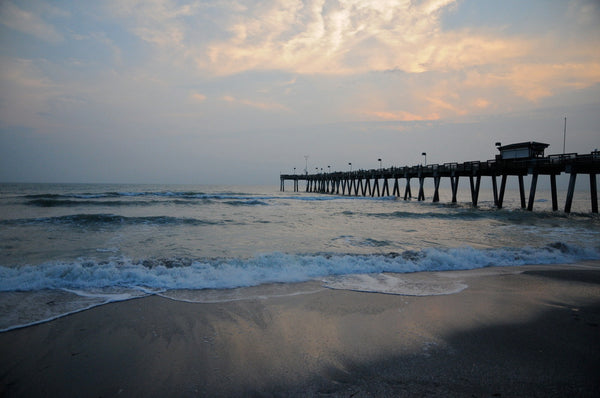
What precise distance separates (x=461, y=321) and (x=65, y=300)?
6.34 meters

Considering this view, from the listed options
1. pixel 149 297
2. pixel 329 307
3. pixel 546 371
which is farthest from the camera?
pixel 149 297

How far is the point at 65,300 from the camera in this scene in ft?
16.3

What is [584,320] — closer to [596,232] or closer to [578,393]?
[578,393]

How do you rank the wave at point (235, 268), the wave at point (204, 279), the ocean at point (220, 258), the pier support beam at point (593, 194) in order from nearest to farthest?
the wave at point (204, 279) < the ocean at point (220, 258) < the wave at point (235, 268) < the pier support beam at point (593, 194)

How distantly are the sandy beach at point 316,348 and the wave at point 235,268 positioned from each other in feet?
3.71

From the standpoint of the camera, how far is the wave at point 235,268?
229 inches

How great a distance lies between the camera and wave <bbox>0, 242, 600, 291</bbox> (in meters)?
5.83

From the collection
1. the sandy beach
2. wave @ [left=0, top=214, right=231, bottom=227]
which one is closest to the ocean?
wave @ [left=0, top=214, right=231, bottom=227]

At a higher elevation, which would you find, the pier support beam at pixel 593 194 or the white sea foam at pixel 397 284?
the pier support beam at pixel 593 194

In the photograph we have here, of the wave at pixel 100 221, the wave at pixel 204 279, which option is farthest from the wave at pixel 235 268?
the wave at pixel 100 221

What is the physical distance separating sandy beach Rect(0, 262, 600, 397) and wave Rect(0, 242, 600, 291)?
1131 millimetres

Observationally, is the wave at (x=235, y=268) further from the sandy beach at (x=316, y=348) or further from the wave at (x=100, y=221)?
the wave at (x=100, y=221)

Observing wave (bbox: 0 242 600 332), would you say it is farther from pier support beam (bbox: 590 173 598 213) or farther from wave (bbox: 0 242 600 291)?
pier support beam (bbox: 590 173 598 213)

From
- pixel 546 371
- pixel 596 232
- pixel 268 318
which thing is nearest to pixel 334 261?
A: pixel 268 318
